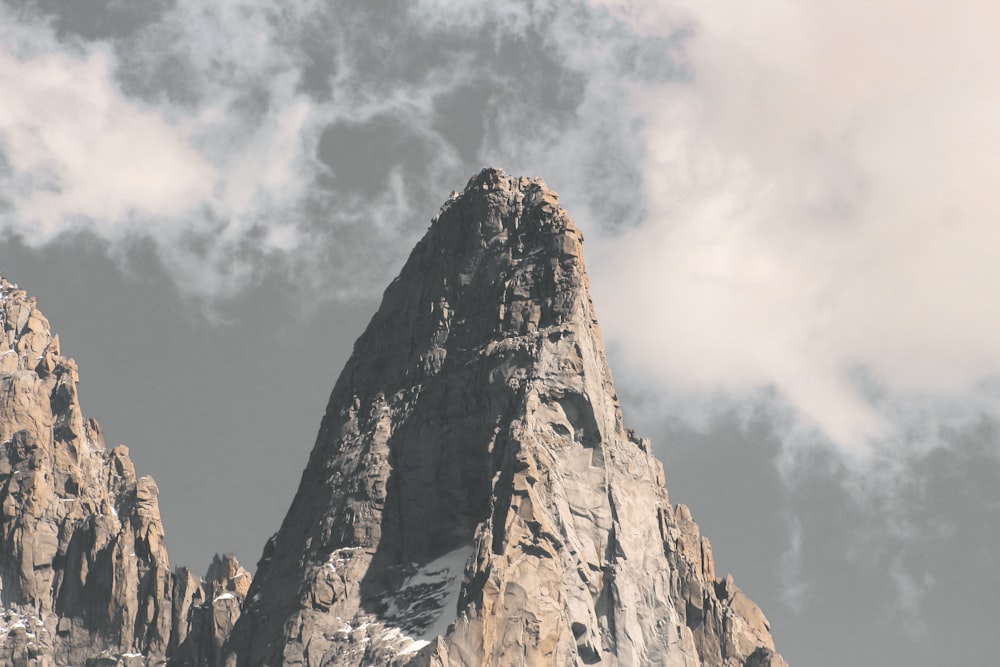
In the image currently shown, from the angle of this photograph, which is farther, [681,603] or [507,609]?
[681,603]

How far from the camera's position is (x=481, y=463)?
18325cm

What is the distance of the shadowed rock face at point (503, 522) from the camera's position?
16200 cm

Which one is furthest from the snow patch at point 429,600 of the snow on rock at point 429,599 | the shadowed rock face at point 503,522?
the shadowed rock face at point 503,522

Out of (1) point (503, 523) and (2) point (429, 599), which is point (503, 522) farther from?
(2) point (429, 599)

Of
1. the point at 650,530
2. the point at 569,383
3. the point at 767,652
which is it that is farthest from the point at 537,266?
the point at 767,652

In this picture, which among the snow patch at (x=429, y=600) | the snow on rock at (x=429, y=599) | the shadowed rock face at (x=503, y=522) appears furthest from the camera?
the snow on rock at (x=429, y=599)

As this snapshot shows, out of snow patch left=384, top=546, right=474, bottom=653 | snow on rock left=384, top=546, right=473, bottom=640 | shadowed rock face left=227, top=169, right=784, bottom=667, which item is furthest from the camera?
snow on rock left=384, top=546, right=473, bottom=640

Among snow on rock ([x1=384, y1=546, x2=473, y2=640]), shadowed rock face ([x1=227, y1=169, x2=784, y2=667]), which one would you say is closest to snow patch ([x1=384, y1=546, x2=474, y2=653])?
snow on rock ([x1=384, y1=546, x2=473, y2=640])

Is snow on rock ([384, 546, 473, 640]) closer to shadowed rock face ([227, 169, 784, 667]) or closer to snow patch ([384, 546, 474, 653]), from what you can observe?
snow patch ([384, 546, 474, 653])

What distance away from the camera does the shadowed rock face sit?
162000 mm

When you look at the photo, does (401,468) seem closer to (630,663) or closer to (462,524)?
(462,524)

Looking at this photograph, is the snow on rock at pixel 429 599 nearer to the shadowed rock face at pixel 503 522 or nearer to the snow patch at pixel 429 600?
the snow patch at pixel 429 600

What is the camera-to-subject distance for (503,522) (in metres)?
163

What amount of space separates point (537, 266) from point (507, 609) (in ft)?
137
